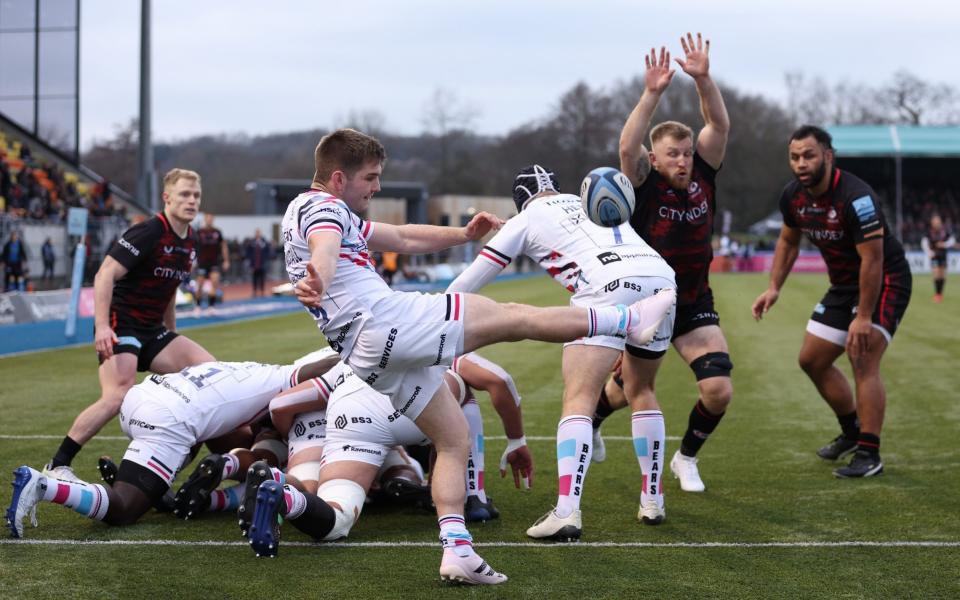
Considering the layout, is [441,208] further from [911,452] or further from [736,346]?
[911,452]

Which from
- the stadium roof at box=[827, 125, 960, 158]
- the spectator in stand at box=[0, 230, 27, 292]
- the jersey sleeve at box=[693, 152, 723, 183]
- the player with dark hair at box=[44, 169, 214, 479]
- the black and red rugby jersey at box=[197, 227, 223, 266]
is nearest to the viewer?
the jersey sleeve at box=[693, 152, 723, 183]

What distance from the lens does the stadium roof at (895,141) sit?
2070 inches

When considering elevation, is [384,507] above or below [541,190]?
below

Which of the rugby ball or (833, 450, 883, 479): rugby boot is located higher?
the rugby ball

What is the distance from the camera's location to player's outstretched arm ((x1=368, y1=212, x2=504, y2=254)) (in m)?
5.43

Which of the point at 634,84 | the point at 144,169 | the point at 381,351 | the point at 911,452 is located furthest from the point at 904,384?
the point at 634,84

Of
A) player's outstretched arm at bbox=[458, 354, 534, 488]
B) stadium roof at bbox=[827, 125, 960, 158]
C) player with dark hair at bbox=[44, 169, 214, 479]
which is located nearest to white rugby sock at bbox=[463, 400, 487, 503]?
player's outstretched arm at bbox=[458, 354, 534, 488]

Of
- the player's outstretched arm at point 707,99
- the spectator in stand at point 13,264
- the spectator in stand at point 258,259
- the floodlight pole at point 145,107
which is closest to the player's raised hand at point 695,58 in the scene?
the player's outstretched arm at point 707,99

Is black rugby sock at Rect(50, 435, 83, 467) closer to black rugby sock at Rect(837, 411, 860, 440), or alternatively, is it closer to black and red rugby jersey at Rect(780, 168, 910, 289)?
black and red rugby jersey at Rect(780, 168, 910, 289)

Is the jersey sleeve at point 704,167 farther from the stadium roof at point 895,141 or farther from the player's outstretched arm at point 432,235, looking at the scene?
the stadium roof at point 895,141

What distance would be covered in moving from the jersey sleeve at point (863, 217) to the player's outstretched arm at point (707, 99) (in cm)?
107

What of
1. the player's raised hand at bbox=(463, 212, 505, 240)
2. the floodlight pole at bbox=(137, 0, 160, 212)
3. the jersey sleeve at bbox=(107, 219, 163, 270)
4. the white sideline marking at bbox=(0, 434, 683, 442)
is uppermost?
the floodlight pole at bbox=(137, 0, 160, 212)

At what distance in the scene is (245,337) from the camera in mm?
18609

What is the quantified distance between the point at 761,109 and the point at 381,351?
78.4m
